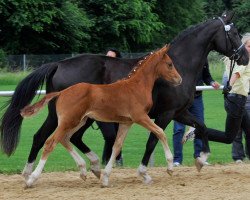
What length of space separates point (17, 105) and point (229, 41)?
9.09 ft

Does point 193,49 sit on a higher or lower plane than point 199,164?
higher

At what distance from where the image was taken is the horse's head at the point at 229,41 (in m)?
8.87

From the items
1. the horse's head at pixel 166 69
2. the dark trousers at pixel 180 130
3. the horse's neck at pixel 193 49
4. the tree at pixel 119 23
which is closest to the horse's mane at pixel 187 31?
the horse's neck at pixel 193 49

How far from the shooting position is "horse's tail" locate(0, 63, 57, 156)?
8.41 m

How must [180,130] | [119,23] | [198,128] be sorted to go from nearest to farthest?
[198,128], [180,130], [119,23]

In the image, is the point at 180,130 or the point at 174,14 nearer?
the point at 180,130

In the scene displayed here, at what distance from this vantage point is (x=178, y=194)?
24.0 ft

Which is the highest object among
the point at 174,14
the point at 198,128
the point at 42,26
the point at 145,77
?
the point at 145,77

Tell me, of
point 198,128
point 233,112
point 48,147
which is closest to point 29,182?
point 48,147

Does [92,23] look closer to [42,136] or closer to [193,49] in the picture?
[193,49]

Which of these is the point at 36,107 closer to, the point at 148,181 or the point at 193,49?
the point at 148,181

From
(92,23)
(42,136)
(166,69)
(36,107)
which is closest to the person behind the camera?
(36,107)

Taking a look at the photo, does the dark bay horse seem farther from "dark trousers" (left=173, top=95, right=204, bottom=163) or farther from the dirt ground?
"dark trousers" (left=173, top=95, right=204, bottom=163)

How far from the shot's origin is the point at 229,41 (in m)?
8.89
